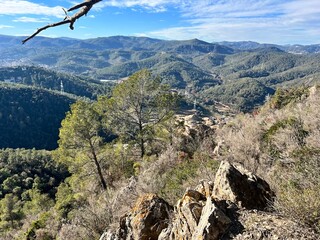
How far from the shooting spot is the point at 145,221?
6.18m

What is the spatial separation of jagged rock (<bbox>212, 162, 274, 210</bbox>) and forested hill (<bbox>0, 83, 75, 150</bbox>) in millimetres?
86744

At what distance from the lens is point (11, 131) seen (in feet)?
290

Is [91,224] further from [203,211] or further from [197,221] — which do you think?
[203,211]

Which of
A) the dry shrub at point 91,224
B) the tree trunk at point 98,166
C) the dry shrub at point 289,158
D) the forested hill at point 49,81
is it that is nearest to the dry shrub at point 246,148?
the dry shrub at point 289,158

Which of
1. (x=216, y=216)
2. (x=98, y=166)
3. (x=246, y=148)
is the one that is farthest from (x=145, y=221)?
(x=98, y=166)

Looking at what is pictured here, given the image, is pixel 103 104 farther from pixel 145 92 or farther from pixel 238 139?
pixel 238 139

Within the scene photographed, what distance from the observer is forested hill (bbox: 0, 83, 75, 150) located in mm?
86500

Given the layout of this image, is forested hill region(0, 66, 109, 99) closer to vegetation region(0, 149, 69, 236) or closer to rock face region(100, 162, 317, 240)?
vegetation region(0, 149, 69, 236)

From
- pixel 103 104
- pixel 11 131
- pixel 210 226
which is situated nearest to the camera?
pixel 210 226

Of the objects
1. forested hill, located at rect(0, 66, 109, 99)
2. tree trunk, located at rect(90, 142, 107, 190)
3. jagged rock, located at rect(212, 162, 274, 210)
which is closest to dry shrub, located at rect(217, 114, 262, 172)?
jagged rock, located at rect(212, 162, 274, 210)

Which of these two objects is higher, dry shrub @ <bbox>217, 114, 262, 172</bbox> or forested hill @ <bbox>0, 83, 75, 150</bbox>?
dry shrub @ <bbox>217, 114, 262, 172</bbox>

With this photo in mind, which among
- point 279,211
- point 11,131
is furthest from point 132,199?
point 11,131

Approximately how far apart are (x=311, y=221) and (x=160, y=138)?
13.7 meters

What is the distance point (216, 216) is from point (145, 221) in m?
2.13
